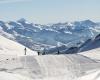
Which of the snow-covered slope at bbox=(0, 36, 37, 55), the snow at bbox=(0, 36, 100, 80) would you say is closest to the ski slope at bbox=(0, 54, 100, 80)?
the snow at bbox=(0, 36, 100, 80)

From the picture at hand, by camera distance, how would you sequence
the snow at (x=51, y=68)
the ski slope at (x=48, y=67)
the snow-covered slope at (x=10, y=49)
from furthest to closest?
the snow-covered slope at (x=10, y=49)
the ski slope at (x=48, y=67)
the snow at (x=51, y=68)

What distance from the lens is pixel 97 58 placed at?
5894cm

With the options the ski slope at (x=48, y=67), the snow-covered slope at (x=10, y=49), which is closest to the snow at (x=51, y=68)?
the ski slope at (x=48, y=67)

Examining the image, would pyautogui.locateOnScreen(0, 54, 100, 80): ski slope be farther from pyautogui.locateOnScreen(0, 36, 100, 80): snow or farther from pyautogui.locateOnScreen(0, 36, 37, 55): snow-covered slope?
pyautogui.locateOnScreen(0, 36, 37, 55): snow-covered slope

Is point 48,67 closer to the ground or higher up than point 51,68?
higher up

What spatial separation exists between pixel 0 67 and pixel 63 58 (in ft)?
40.1

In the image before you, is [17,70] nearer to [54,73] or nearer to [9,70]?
[9,70]

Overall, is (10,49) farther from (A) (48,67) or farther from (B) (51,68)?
(B) (51,68)

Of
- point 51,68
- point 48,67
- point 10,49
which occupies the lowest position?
point 51,68

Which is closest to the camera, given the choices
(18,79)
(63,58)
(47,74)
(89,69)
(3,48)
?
(18,79)

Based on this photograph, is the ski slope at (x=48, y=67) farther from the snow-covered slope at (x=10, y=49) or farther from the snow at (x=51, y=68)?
the snow-covered slope at (x=10, y=49)

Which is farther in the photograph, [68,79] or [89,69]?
[89,69]

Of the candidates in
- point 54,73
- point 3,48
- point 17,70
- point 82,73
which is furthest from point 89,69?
point 3,48

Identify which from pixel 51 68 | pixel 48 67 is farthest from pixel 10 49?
pixel 51 68
